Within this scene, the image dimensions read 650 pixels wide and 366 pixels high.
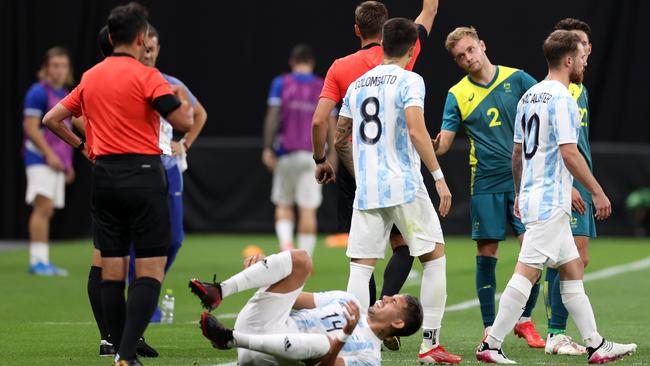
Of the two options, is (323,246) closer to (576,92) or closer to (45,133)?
(45,133)

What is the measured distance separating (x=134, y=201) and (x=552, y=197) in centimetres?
229

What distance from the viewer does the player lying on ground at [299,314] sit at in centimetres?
649

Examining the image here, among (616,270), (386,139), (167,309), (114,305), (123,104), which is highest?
(123,104)

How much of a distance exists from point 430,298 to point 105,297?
1.84 meters

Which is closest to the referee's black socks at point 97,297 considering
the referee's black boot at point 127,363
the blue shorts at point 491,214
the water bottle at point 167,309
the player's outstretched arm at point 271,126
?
the referee's black boot at point 127,363

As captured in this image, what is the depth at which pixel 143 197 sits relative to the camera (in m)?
6.71

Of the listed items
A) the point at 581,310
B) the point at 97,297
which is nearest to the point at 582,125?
the point at 581,310

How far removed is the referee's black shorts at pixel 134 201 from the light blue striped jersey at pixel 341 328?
0.85 metres

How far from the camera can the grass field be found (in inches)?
309

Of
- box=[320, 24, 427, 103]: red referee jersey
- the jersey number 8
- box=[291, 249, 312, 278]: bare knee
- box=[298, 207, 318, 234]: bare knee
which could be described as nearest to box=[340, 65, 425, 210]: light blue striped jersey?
the jersey number 8

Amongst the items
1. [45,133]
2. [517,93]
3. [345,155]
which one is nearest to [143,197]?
[345,155]

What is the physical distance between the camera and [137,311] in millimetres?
6656

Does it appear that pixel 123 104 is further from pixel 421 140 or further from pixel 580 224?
pixel 580 224

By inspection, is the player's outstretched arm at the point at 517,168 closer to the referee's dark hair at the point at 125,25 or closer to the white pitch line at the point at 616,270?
the referee's dark hair at the point at 125,25
